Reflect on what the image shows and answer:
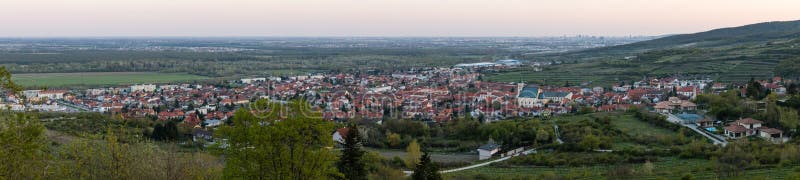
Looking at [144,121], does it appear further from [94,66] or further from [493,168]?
[94,66]

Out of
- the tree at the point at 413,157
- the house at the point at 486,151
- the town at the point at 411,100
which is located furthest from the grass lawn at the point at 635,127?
the tree at the point at 413,157

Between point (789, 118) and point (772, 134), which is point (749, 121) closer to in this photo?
point (772, 134)

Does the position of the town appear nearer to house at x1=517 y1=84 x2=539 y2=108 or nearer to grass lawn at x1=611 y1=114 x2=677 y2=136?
house at x1=517 y1=84 x2=539 y2=108

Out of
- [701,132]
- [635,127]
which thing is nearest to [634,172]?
[701,132]

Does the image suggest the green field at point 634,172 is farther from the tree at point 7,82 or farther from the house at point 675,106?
the tree at point 7,82

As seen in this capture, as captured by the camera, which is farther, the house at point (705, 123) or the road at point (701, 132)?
the house at point (705, 123)

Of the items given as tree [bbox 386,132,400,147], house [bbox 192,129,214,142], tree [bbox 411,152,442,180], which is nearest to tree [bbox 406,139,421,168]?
tree [bbox 386,132,400,147]
